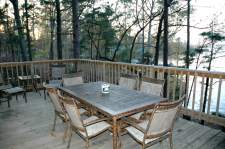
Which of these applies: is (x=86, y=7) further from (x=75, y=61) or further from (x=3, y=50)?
(x=3, y=50)

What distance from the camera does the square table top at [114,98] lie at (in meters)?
2.47

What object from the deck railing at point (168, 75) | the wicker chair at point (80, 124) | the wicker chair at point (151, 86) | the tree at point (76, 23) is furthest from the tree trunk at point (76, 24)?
the wicker chair at point (80, 124)

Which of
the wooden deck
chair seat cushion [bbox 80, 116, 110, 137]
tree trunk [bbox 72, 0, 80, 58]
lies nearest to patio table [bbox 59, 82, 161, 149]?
chair seat cushion [bbox 80, 116, 110, 137]

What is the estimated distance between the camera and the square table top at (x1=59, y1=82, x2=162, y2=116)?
247cm

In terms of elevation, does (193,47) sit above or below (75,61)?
above

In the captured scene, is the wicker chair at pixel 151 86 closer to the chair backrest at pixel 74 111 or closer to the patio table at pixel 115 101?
the patio table at pixel 115 101

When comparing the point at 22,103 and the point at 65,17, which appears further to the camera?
the point at 65,17

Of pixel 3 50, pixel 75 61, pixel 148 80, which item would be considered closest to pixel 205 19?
pixel 75 61

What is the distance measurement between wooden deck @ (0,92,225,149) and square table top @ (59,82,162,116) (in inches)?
30.3

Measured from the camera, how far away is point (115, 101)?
2748 mm

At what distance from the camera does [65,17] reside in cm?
1370

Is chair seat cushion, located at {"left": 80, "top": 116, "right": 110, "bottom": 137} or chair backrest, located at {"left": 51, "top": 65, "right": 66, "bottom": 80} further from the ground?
chair backrest, located at {"left": 51, "top": 65, "right": 66, "bottom": 80}

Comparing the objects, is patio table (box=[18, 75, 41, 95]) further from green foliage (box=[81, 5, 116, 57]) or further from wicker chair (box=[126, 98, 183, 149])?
green foliage (box=[81, 5, 116, 57])

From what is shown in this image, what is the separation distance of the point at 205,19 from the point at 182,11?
131cm
